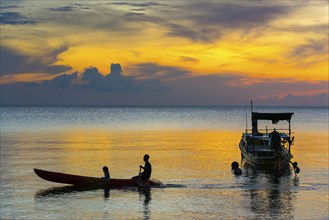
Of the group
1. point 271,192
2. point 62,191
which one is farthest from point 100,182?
point 271,192

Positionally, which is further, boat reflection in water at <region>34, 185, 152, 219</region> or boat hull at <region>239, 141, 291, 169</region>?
boat hull at <region>239, 141, 291, 169</region>

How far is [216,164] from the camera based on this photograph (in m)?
45.7

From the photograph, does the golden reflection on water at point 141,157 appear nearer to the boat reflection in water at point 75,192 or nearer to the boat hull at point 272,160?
the boat hull at point 272,160

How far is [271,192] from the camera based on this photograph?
31953 mm

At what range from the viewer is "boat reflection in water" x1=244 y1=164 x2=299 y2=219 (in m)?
26.3

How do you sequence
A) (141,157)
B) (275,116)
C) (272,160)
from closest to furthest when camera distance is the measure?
(272,160) → (275,116) → (141,157)

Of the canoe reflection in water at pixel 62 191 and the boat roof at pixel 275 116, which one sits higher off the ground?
the boat roof at pixel 275 116

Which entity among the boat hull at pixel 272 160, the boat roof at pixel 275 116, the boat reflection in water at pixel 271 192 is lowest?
the boat reflection in water at pixel 271 192

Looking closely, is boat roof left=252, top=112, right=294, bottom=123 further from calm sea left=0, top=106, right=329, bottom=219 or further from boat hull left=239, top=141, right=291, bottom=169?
calm sea left=0, top=106, right=329, bottom=219

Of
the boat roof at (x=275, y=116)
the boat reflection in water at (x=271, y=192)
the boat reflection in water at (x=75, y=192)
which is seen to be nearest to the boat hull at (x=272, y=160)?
the boat reflection in water at (x=271, y=192)

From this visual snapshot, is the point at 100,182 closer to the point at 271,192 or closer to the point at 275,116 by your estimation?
the point at 271,192

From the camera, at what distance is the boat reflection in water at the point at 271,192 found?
26297 mm

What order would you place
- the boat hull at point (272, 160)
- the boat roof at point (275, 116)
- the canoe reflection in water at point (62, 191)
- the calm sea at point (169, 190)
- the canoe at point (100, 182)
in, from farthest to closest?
the boat roof at point (275, 116) → the boat hull at point (272, 160) → the canoe at point (100, 182) → the canoe reflection in water at point (62, 191) → the calm sea at point (169, 190)

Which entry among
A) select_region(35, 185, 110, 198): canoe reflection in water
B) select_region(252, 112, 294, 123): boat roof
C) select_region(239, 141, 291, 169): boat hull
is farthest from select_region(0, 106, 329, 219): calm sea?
select_region(252, 112, 294, 123): boat roof
